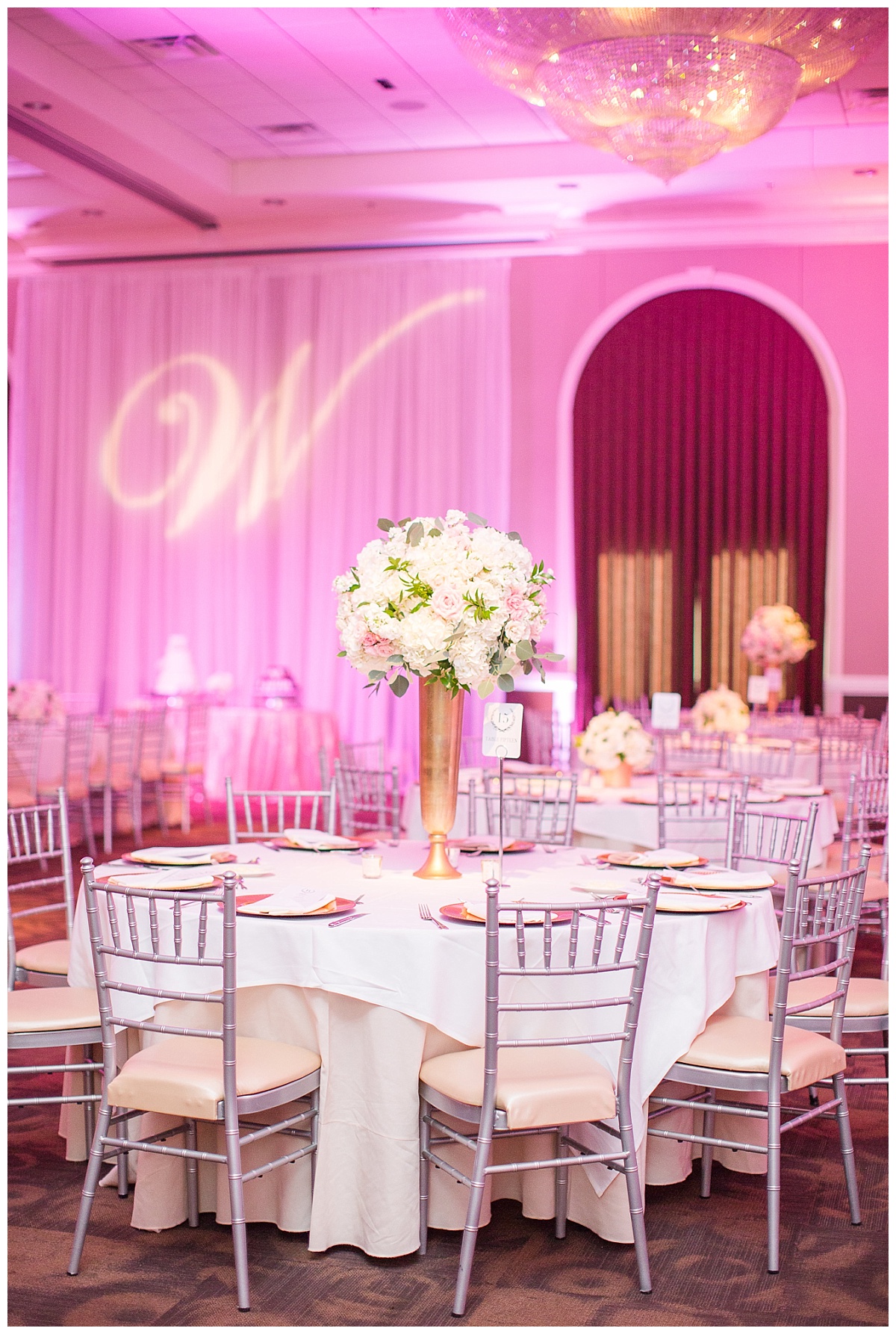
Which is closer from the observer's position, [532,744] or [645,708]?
[532,744]

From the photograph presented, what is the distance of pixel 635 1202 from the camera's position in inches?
110

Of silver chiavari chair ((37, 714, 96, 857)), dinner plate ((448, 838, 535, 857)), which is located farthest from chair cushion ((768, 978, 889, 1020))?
silver chiavari chair ((37, 714, 96, 857))

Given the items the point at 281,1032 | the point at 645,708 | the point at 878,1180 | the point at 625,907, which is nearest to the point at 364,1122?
the point at 281,1032

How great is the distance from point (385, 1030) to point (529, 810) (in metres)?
2.17

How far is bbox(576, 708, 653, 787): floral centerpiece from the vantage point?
5492 millimetres

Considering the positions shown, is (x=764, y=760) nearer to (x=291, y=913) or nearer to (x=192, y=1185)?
(x=291, y=913)

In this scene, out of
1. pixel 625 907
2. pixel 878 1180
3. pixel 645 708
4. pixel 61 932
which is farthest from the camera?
pixel 645 708

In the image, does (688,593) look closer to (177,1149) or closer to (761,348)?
(761,348)

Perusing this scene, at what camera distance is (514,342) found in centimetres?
1061

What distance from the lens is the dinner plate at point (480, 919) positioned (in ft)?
9.63

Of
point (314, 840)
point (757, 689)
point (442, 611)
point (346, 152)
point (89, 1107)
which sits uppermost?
point (346, 152)

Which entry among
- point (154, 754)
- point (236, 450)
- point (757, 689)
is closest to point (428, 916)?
point (757, 689)

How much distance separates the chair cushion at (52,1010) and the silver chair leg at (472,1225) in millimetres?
1034

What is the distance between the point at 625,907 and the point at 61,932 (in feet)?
13.5
